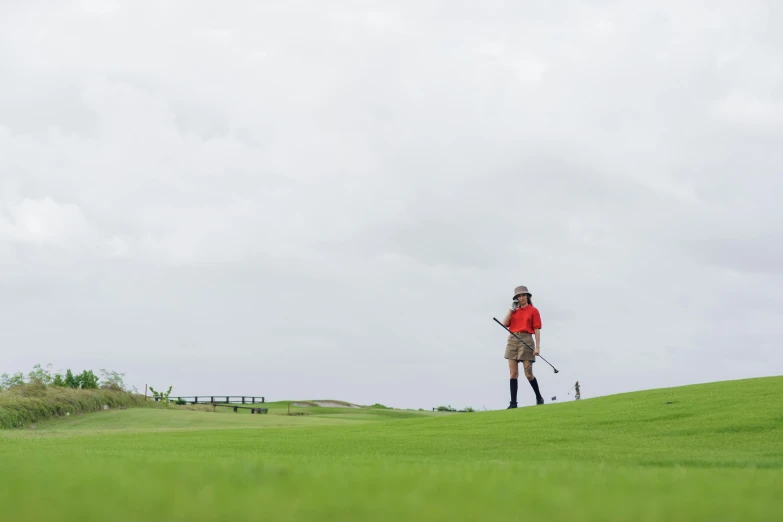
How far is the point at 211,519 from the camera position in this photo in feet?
9.27

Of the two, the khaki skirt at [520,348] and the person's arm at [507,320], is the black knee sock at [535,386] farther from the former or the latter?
the person's arm at [507,320]

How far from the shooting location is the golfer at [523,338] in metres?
20.9

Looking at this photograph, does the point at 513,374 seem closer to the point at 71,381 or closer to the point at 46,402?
the point at 46,402

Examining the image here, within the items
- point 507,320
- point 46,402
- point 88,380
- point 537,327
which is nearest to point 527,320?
point 537,327

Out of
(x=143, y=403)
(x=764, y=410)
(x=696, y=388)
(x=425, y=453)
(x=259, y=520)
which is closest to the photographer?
(x=259, y=520)

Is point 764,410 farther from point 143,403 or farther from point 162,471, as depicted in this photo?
point 143,403

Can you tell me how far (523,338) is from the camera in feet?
68.7

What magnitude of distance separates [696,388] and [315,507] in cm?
1750

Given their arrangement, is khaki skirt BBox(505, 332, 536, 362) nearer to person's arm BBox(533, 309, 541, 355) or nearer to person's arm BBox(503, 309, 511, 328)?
person's arm BBox(533, 309, 541, 355)

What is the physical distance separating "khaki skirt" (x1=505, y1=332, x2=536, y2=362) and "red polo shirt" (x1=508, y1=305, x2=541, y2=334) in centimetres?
16

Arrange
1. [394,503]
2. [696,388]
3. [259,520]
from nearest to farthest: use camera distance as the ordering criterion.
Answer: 1. [259,520]
2. [394,503]
3. [696,388]

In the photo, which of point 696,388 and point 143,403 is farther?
point 143,403

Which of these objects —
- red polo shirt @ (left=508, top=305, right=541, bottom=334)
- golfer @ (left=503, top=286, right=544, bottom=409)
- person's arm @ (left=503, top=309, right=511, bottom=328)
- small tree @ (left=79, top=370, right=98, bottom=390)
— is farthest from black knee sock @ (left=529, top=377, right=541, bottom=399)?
small tree @ (left=79, top=370, right=98, bottom=390)

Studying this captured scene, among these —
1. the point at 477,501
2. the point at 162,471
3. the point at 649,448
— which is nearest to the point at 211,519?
the point at 477,501
